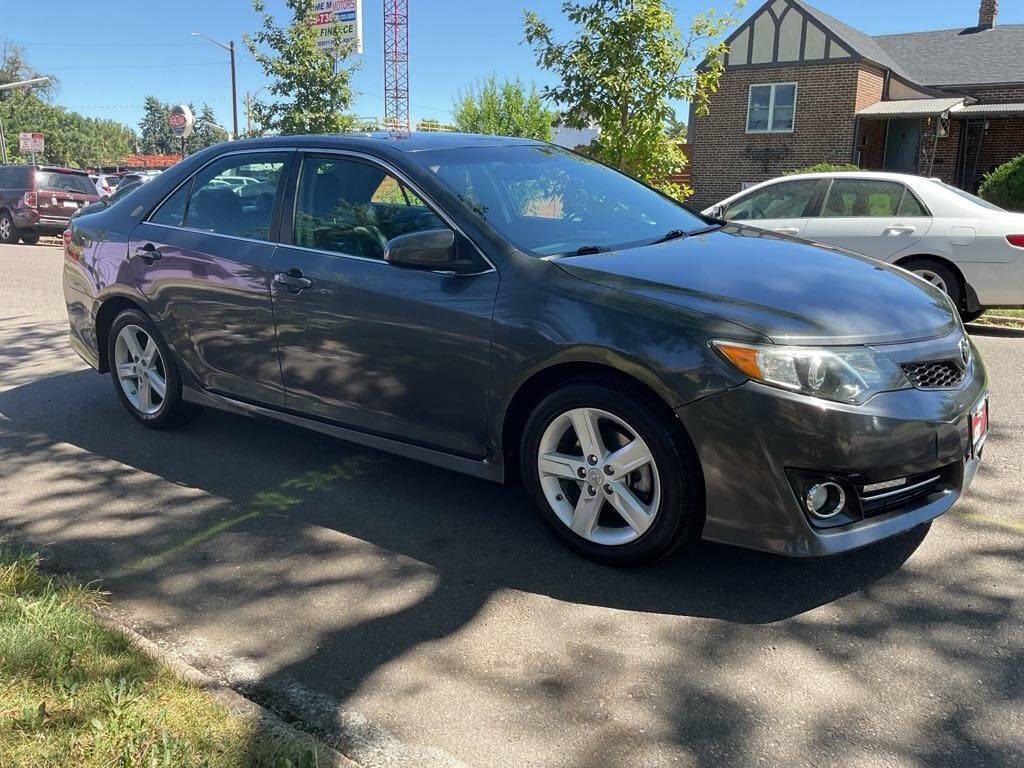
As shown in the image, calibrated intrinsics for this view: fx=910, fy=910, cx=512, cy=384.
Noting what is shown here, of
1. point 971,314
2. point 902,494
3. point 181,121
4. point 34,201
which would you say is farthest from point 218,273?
point 181,121

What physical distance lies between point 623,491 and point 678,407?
44cm

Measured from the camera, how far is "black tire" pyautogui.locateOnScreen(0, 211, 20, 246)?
806 inches

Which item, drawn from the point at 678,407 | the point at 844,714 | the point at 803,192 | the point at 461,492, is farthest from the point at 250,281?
the point at 803,192

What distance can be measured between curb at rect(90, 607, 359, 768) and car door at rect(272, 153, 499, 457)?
1449 mm

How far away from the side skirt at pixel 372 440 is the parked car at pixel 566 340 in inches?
0.5

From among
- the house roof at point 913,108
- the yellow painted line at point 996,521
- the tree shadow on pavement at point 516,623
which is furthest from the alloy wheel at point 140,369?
the house roof at point 913,108

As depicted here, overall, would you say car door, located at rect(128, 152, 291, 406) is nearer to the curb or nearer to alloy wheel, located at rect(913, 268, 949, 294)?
the curb

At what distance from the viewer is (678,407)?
325 cm

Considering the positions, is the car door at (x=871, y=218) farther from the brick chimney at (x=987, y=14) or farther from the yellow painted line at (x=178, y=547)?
the brick chimney at (x=987, y=14)

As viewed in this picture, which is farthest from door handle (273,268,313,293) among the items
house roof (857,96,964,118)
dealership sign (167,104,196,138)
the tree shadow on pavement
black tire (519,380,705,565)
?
dealership sign (167,104,196,138)

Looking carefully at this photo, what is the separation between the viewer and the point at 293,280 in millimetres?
4398

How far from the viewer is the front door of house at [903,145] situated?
29.4 meters

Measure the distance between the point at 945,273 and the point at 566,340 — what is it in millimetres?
6216

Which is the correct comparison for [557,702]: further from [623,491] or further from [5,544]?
[5,544]
